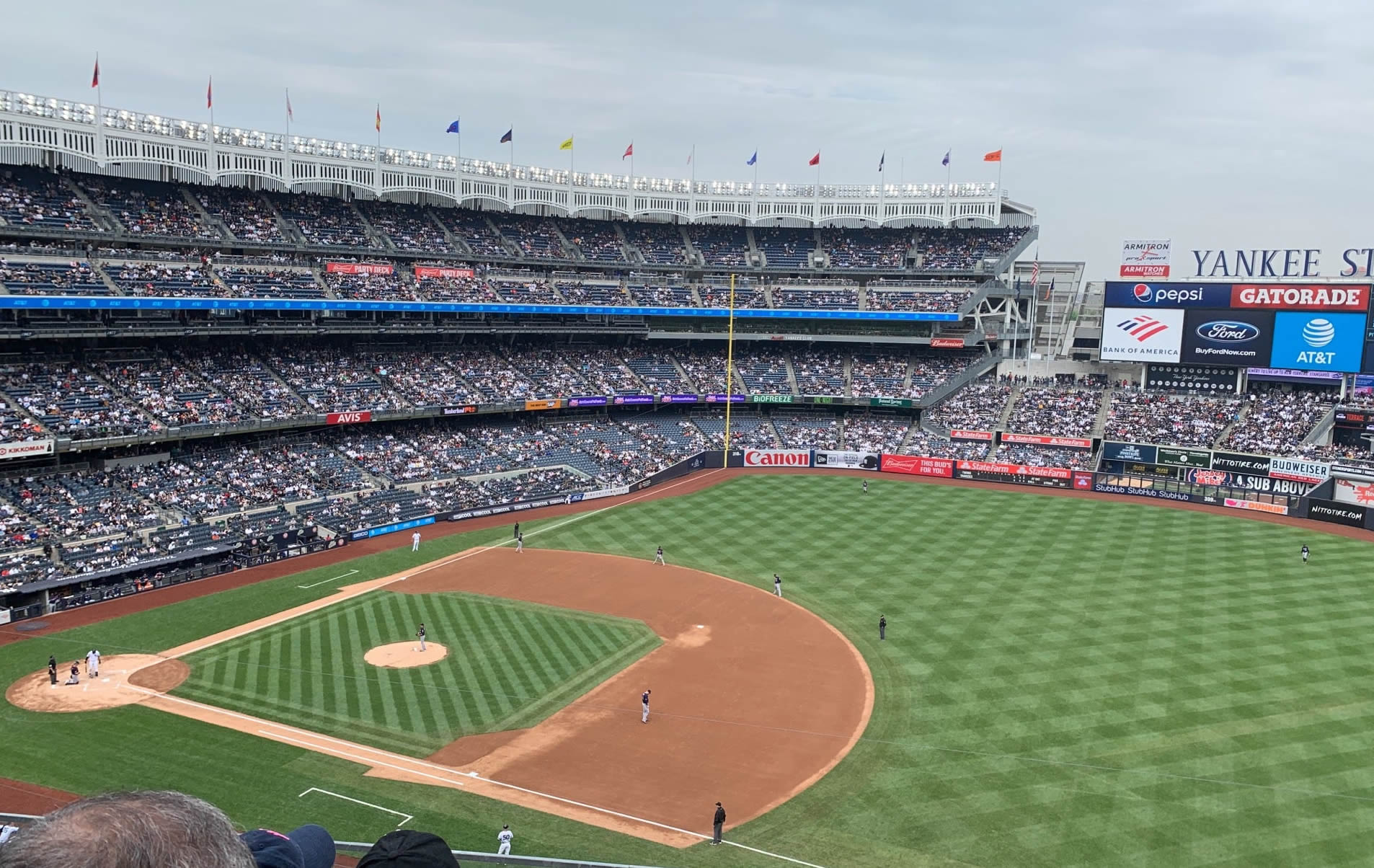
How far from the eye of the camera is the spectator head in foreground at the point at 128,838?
2.24 meters

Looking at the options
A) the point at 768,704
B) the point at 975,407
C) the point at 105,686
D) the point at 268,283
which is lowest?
the point at 105,686

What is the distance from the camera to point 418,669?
33.7 m

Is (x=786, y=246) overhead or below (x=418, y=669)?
overhead

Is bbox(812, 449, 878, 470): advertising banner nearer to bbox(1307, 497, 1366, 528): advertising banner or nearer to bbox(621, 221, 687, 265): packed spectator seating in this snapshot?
bbox(621, 221, 687, 265): packed spectator seating

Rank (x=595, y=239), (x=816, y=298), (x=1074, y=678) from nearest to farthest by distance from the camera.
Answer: (x=1074, y=678), (x=816, y=298), (x=595, y=239)

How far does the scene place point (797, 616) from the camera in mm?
39969

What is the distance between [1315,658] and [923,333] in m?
51.3

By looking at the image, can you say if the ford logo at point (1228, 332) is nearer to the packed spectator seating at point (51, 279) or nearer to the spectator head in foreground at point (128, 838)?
the packed spectator seating at point (51, 279)

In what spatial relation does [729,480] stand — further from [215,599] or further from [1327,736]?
[1327,736]

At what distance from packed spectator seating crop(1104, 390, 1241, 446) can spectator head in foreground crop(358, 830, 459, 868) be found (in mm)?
73987

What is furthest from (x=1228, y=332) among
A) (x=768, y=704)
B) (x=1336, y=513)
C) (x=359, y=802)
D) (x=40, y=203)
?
(x=40, y=203)

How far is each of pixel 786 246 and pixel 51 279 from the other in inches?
2419

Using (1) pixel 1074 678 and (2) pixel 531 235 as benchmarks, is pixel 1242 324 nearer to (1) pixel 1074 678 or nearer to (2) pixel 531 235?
(1) pixel 1074 678

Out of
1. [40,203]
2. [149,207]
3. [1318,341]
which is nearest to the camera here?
[40,203]
